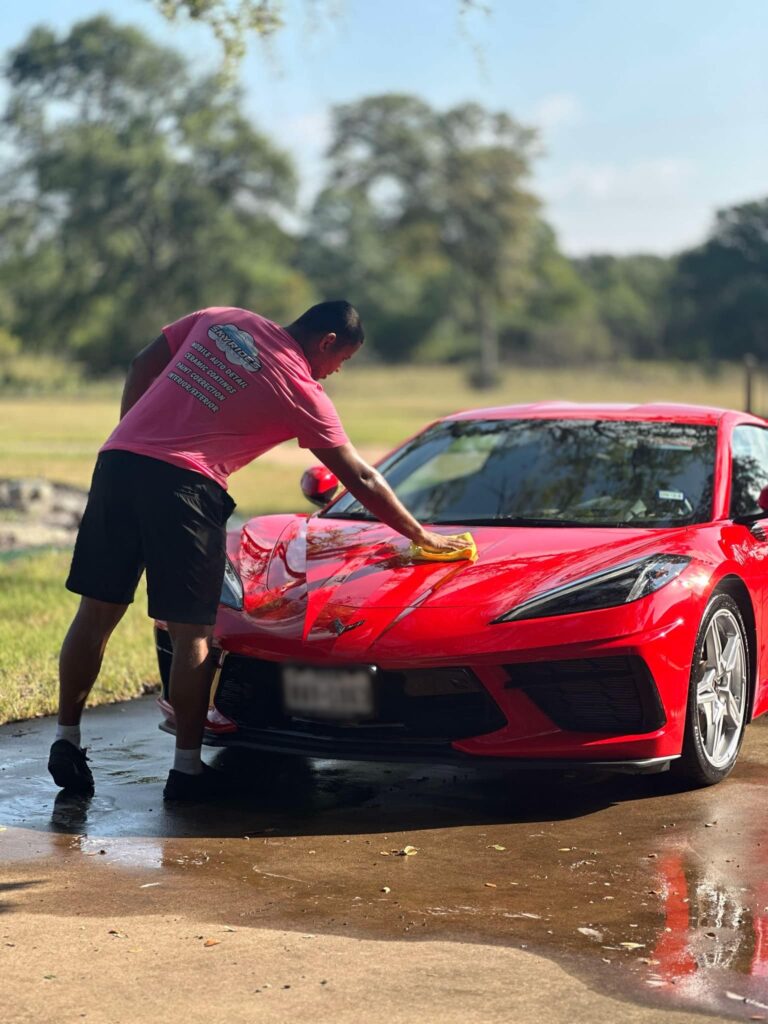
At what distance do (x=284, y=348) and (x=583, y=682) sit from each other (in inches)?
56.7

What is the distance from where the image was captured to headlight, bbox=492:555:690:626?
15.8ft

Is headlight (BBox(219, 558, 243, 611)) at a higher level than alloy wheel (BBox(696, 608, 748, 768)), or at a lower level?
higher

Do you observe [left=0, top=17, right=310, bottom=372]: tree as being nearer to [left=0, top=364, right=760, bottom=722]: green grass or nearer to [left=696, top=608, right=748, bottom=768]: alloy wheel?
[left=0, top=364, right=760, bottom=722]: green grass

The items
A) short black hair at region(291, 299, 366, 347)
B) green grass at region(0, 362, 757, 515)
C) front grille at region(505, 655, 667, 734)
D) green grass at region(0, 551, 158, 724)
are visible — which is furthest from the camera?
green grass at region(0, 362, 757, 515)

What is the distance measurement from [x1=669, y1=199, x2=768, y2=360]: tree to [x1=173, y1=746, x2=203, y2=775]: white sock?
16.0m

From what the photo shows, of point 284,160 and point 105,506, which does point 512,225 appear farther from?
point 105,506

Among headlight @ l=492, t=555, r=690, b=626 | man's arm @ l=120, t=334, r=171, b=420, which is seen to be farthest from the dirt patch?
headlight @ l=492, t=555, r=690, b=626

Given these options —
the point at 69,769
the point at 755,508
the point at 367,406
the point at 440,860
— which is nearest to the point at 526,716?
the point at 440,860

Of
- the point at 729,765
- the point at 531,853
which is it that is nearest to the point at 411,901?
the point at 531,853

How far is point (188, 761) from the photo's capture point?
5.11 meters

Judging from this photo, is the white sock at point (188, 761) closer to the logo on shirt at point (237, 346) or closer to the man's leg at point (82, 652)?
the man's leg at point (82, 652)

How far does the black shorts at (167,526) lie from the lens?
497cm

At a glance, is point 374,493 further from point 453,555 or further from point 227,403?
point 227,403

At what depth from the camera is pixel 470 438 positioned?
21.9 ft
